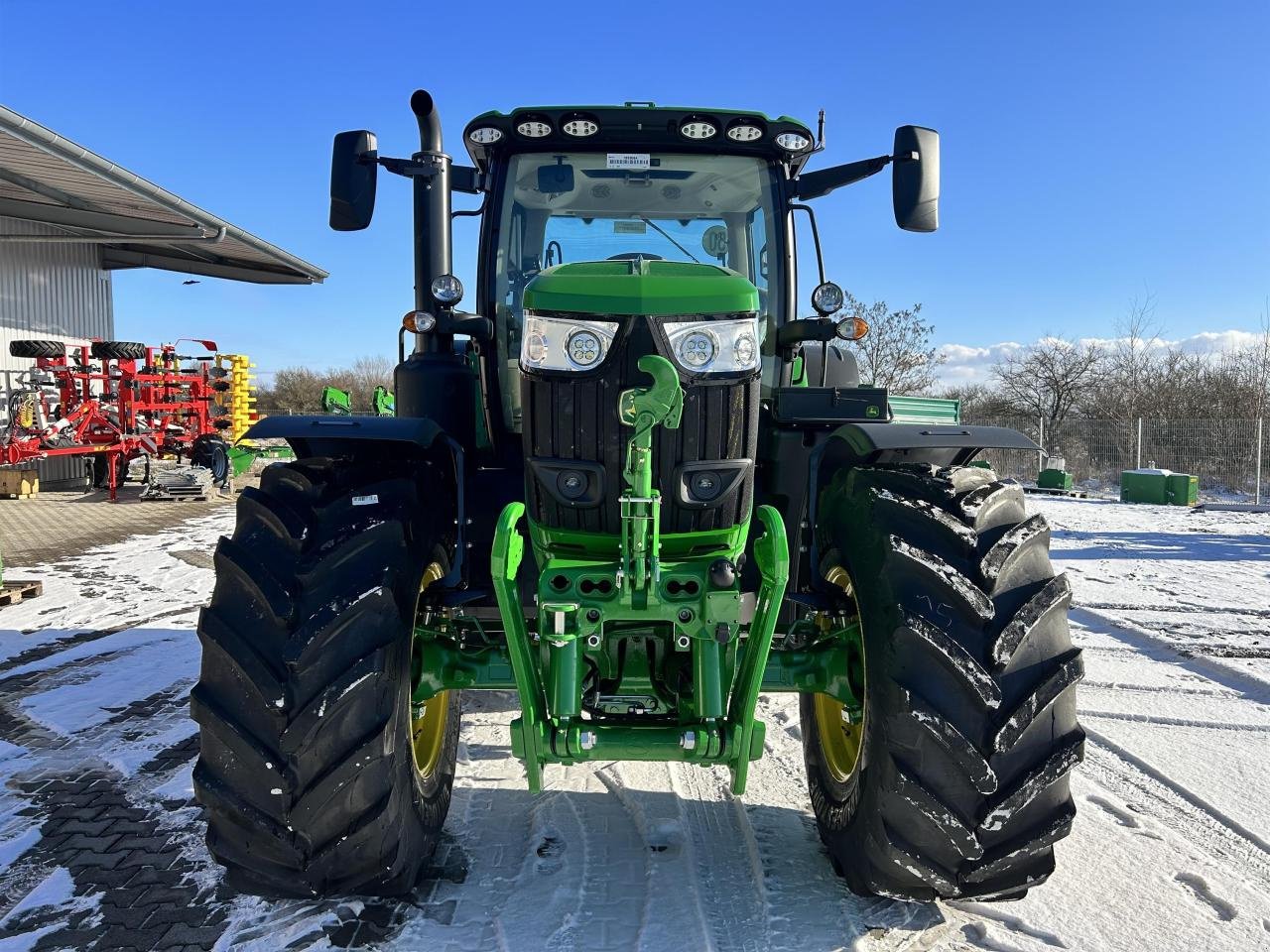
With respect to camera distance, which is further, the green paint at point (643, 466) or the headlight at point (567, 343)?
the headlight at point (567, 343)

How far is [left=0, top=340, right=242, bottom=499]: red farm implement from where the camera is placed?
1355 cm

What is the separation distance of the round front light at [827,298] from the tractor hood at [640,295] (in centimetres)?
95

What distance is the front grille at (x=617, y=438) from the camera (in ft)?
7.89

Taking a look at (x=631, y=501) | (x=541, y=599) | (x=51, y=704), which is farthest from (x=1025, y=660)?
(x=51, y=704)

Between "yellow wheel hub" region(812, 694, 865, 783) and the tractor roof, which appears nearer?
"yellow wheel hub" region(812, 694, 865, 783)

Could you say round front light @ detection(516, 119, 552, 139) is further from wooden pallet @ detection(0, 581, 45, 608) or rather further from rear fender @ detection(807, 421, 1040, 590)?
wooden pallet @ detection(0, 581, 45, 608)

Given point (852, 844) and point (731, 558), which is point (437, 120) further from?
point (852, 844)

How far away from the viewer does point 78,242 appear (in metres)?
16.2

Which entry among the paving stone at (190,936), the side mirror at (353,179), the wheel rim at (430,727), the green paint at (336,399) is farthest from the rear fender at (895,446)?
the green paint at (336,399)

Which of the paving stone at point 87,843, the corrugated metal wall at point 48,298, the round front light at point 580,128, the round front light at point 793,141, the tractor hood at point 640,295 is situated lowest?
the paving stone at point 87,843

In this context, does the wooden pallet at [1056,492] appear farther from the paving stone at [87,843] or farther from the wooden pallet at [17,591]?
the paving stone at [87,843]

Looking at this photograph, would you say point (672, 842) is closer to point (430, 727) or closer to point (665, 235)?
point (430, 727)

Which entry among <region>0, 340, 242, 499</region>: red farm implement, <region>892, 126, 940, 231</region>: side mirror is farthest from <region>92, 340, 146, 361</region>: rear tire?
<region>892, 126, 940, 231</region>: side mirror

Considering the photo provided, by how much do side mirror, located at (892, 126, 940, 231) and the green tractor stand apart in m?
0.85
